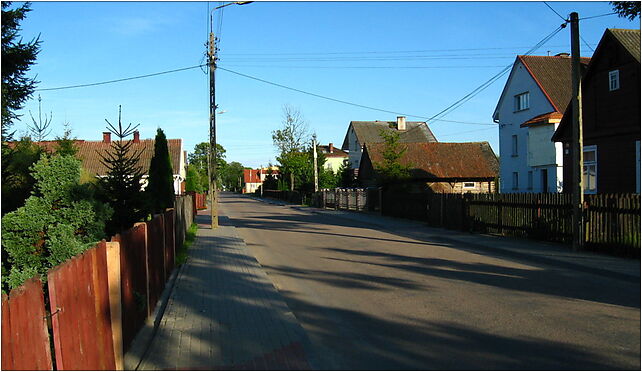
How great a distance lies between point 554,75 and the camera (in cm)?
3409

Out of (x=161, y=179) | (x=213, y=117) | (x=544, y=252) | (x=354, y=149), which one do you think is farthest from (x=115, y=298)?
(x=354, y=149)

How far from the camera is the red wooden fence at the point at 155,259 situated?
25.4 feet

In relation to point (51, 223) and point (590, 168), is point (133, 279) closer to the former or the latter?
point (51, 223)

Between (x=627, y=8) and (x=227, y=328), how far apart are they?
13933mm

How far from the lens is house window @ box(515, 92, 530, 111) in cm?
3483

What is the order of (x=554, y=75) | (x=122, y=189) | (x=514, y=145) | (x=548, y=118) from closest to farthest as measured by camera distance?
1. (x=122, y=189)
2. (x=548, y=118)
3. (x=554, y=75)
4. (x=514, y=145)

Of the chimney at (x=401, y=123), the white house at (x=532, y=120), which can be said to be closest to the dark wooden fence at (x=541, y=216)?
the white house at (x=532, y=120)

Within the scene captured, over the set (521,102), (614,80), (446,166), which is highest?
(521,102)

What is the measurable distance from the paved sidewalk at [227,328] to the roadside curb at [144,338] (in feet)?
0.20

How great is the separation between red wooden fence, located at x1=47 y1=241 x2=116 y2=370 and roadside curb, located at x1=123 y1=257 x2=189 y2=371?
1.51ft

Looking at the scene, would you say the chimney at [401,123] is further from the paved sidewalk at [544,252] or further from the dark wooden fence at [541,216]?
the paved sidewalk at [544,252]

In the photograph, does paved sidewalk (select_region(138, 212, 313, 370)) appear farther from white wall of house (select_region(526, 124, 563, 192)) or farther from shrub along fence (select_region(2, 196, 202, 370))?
white wall of house (select_region(526, 124, 563, 192))

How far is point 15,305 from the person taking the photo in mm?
2992

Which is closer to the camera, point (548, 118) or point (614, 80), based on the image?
point (614, 80)
